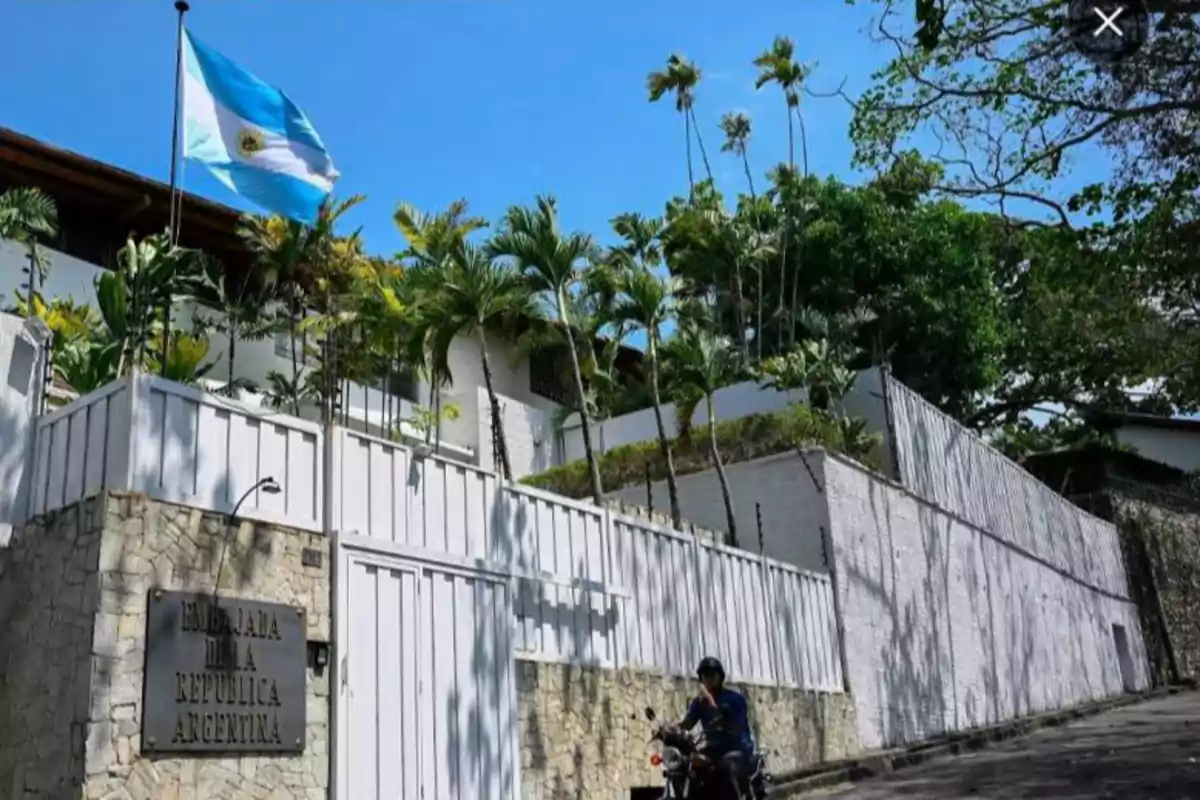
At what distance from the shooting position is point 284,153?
35.4 feet

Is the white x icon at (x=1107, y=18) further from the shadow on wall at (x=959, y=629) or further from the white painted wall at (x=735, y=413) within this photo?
the white painted wall at (x=735, y=413)

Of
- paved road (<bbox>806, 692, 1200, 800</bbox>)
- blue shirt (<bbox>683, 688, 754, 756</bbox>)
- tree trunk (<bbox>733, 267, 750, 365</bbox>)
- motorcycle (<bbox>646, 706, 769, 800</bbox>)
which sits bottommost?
paved road (<bbox>806, 692, 1200, 800</bbox>)

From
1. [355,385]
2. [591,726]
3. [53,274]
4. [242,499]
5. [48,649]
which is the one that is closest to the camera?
[48,649]

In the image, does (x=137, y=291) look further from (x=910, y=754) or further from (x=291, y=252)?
(x=910, y=754)

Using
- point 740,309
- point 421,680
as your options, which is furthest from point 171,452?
point 740,309

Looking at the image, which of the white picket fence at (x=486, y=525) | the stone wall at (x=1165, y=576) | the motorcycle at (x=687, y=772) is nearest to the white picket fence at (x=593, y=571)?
the white picket fence at (x=486, y=525)

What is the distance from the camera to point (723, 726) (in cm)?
841

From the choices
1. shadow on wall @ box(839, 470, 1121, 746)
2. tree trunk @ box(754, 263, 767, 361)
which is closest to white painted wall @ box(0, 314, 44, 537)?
shadow on wall @ box(839, 470, 1121, 746)

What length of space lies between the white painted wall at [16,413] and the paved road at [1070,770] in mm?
8220

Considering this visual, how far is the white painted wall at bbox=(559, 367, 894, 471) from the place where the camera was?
19.0 metres

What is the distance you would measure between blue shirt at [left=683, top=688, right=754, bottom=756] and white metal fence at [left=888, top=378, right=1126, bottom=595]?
10.9 m

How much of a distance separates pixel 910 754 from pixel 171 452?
35.3 ft

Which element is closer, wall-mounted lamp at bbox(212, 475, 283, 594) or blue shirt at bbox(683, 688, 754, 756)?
wall-mounted lamp at bbox(212, 475, 283, 594)

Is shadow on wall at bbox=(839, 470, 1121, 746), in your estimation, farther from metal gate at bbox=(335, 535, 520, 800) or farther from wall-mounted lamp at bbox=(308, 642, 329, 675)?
wall-mounted lamp at bbox=(308, 642, 329, 675)
